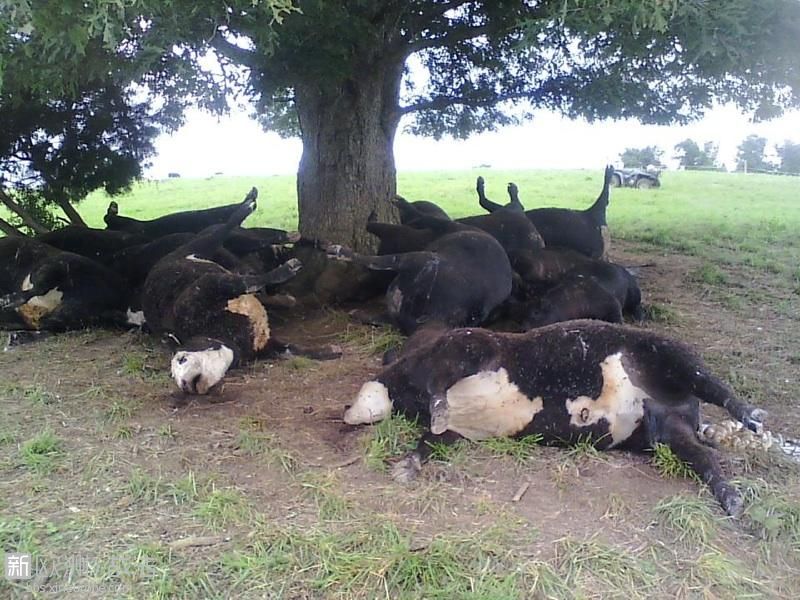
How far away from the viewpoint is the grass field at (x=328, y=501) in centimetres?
251

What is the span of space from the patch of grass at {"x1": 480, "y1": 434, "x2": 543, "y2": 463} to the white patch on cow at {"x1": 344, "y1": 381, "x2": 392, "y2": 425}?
0.54 meters

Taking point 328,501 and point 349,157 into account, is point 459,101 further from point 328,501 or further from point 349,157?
point 328,501

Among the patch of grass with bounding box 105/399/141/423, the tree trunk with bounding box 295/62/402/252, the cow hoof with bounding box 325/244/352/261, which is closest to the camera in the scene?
the patch of grass with bounding box 105/399/141/423

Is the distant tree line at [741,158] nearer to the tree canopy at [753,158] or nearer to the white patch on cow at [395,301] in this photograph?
the tree canopy at [753,158]

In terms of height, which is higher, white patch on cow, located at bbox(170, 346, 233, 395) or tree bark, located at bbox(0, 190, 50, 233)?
tree bark, located at bbox(0, 190, 50, 233)

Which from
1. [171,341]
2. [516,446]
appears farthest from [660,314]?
[171,341]

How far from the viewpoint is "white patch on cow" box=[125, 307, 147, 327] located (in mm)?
5571

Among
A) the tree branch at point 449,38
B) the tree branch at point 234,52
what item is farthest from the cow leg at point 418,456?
the tree branch at point 449,38

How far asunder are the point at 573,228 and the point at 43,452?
5164 millimetres

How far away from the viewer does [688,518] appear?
280 cm

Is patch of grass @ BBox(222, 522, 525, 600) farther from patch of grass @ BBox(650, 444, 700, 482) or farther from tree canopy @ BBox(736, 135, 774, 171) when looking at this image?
tree canopy @ BBox(736, 135, 774, 171)

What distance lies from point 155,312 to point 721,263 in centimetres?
651

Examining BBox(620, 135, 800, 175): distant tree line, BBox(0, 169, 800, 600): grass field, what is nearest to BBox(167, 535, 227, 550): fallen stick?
BBox(0, 169, 800, 600): grass field

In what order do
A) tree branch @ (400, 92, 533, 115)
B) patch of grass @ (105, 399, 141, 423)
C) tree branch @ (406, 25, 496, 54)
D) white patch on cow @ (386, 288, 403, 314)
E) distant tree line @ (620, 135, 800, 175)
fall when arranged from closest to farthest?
1. patch of grass @ (105, 399, 141, 423)
2. white patch on cow @ (386, 288, 403, 314)
3. tree branch @ (406, 25, 496, 54)
4. tree branch @ (400, 92, 533, 115)
5. distant tree line @ (620, 135, 800, 175)
